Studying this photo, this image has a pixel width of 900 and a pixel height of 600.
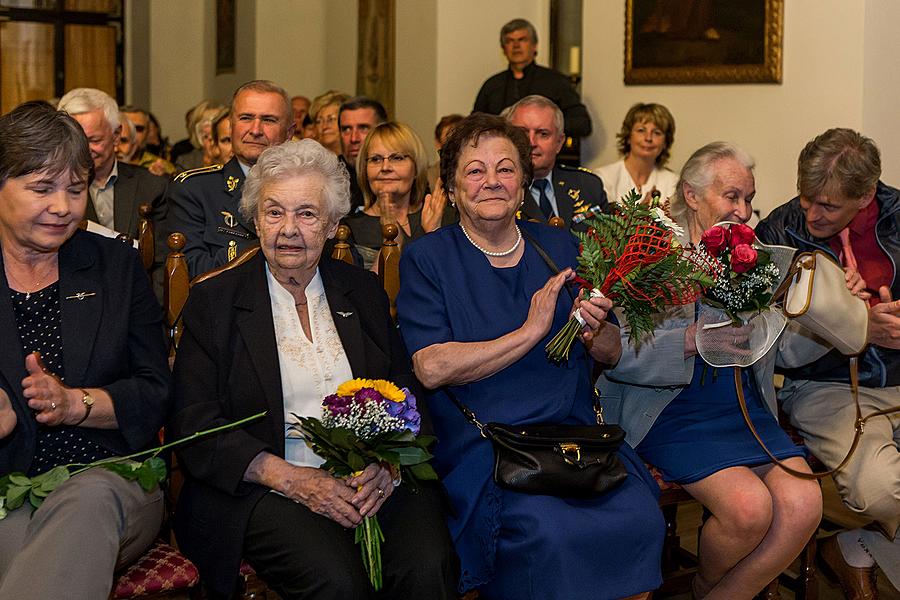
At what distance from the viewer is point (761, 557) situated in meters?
3.17

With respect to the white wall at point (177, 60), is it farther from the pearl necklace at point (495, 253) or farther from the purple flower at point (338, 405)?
the purple flower at point (338, 405)

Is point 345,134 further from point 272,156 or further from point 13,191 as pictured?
point 13,191

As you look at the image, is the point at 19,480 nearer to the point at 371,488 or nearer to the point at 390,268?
the point at 371,488

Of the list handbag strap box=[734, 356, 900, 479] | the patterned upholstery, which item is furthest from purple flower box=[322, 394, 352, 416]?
handbag strap box=[734, 356, 900, 479]

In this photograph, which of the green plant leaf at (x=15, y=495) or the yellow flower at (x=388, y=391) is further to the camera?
the yellow flower at (x=388, y=391)

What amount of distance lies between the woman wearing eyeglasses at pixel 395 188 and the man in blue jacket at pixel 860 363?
1.33 metres

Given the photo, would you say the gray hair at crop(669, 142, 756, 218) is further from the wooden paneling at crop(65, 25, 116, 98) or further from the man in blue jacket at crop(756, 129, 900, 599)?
the wooden paneling at crop(65, 25, 116, 98)

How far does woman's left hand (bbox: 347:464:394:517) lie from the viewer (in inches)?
105

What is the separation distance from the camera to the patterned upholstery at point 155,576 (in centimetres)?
256

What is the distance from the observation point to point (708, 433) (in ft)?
10.9

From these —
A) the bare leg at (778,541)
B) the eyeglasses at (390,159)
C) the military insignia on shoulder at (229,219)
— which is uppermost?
the eyeglasses at (390,159)

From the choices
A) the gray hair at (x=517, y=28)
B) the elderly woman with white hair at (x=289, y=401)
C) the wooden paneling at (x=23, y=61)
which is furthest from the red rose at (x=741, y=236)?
the wooden paneling at (x=23, y=61)

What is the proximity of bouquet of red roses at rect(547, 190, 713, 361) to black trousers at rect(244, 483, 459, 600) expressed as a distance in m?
0.64

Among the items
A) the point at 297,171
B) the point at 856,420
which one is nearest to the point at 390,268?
the point at 297,171
